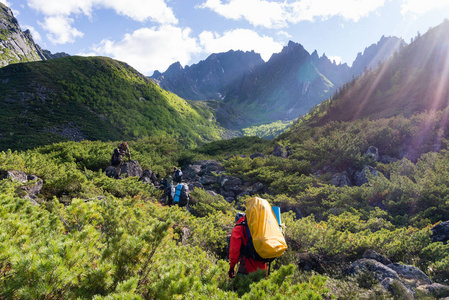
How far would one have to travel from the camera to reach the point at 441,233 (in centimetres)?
580

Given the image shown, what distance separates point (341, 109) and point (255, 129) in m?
110

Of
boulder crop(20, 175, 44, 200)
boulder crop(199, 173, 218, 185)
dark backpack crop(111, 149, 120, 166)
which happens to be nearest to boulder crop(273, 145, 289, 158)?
boulder crop(199, 173, 218, 185)

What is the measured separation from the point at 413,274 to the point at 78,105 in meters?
48.0

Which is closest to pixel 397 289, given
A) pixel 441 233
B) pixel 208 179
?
pixel 441 233

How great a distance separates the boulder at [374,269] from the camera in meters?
→ 3.96

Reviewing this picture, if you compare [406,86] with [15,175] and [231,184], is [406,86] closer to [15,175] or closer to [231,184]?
[231,184]

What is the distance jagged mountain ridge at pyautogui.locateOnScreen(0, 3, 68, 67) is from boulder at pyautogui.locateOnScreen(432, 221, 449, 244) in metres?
99.3

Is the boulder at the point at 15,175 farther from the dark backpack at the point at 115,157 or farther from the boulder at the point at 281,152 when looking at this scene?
the boulder at the point at 281,152

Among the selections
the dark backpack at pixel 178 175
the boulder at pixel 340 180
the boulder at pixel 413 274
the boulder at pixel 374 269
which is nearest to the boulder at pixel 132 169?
the dark backpack at pixel 178 175

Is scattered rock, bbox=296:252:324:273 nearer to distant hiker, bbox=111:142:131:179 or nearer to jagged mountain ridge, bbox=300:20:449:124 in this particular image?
distant hiker, bbox=111:142:131:179

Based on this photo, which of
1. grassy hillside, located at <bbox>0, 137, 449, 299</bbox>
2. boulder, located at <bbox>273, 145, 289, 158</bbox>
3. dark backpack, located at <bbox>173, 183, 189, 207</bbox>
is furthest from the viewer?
boulder, located at <bbox>273, 145, 289, 158</bbox>

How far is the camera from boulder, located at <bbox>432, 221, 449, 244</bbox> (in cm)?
564

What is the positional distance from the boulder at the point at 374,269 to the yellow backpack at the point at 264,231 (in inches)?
82.9

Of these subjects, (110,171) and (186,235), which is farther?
(110,171)
